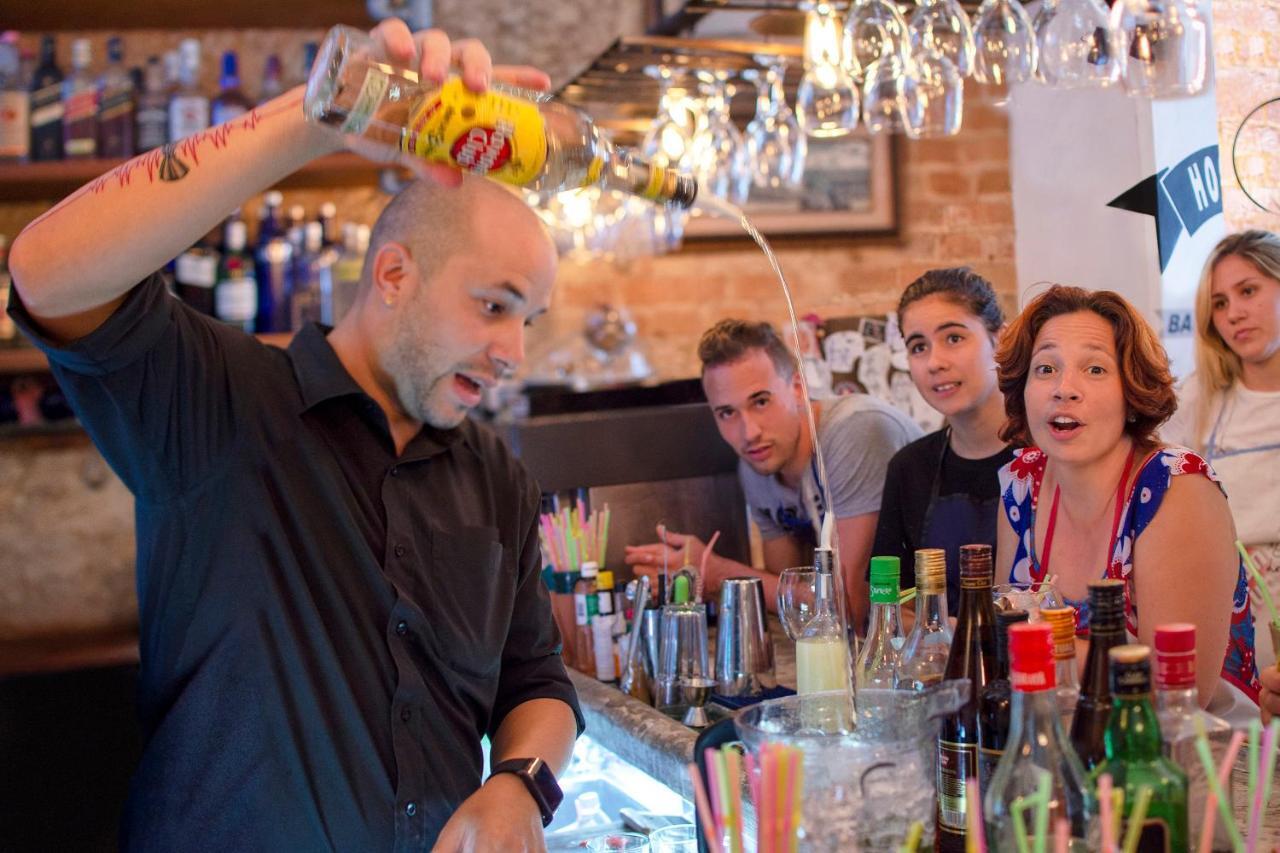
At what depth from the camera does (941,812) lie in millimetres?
1180

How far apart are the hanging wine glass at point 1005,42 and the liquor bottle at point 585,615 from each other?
118 centimetres

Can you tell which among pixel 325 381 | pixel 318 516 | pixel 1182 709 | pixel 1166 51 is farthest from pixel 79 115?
pixel 1182 709

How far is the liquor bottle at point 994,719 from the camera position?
1129 millimetres

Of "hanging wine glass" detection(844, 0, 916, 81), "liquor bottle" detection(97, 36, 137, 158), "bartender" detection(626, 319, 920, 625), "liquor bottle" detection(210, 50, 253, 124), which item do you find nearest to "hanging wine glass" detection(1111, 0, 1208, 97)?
"hanging wine glass" detection(844, 0, 916, 81)

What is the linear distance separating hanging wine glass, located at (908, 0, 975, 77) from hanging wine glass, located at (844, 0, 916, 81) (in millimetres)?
26

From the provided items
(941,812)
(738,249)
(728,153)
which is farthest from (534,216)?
(738,249)

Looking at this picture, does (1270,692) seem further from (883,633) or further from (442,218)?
(442,218)

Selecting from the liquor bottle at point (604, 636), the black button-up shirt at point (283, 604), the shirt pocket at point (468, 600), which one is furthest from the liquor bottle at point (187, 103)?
the shirt pocket at point (468, 600)

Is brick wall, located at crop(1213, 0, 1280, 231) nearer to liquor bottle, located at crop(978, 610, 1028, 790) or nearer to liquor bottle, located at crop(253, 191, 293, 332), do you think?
liquor bottle, located at crop(978, 610, 1028, 790)

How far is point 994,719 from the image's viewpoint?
115cm

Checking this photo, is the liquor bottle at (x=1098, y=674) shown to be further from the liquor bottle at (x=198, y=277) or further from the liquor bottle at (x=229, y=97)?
the liquor bottle at (x=229, y=97)

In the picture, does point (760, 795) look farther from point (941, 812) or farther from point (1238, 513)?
point (1238, 513)

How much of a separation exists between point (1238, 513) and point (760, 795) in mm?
1436

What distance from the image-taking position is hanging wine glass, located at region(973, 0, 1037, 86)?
80.7 inches
